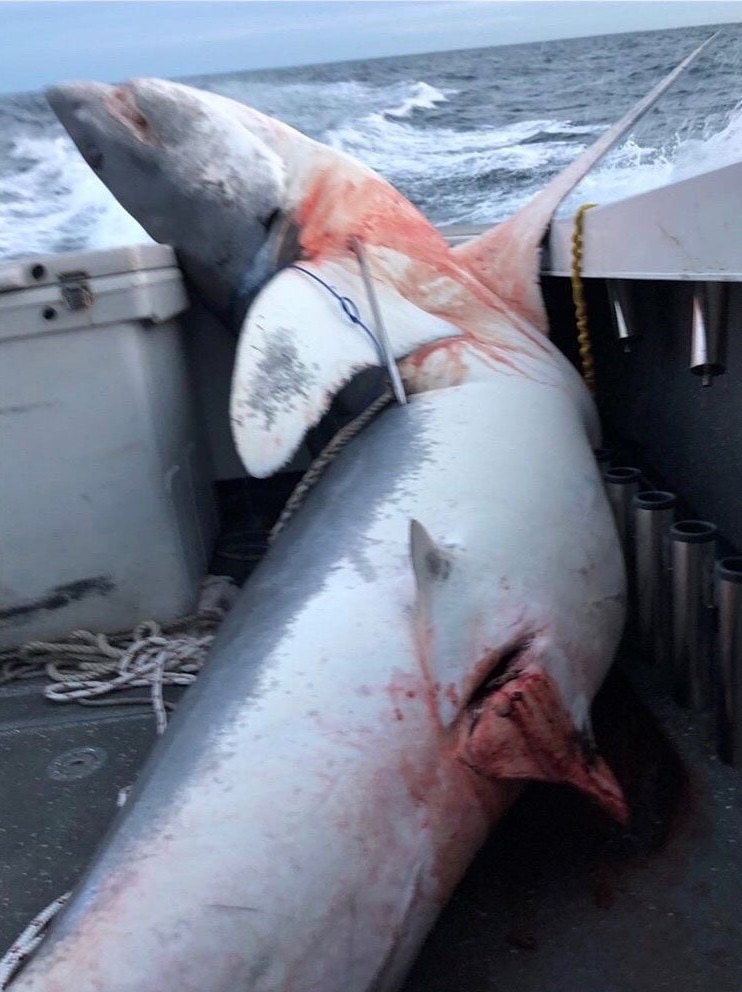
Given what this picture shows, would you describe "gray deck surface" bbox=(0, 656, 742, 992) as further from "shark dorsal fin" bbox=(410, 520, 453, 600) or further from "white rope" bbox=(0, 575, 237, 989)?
"shark dorsal fin" bbox=(410, 520, 453, 600)

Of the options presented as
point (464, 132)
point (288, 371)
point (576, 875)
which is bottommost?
point (576, 875)

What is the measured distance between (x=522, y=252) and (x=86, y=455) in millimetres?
1065

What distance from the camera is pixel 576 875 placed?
1354mm

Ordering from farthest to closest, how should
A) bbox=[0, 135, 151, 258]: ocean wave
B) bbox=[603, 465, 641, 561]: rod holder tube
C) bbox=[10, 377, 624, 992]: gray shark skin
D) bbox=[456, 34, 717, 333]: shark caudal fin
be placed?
bbox=[0, 135, 151, 258]: ocean wave < bbox=[456, 34, 717, 333]: shark caudal fin < bbox=[603, 465, 641, 561]: rod holder tube < bbox=[10, 377, 624, 992]: gray shark skin

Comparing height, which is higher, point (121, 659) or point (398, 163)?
point (398, 163)

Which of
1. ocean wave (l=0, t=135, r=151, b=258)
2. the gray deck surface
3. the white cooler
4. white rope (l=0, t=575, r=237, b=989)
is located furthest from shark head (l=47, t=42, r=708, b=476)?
ocean wave (l=0, t=135, r=151, b=258)

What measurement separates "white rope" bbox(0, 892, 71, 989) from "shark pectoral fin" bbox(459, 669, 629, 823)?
507 millimetres

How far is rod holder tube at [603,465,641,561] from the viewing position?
1747 mm

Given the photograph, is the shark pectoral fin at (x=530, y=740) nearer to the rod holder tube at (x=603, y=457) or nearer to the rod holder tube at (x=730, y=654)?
the rod holder tube at (x=730, y=654)

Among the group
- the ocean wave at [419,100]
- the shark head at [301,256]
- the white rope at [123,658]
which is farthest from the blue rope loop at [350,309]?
the ocean wave at [419,100]

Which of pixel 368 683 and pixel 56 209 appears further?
pixel 56 209

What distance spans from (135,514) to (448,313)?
79cm

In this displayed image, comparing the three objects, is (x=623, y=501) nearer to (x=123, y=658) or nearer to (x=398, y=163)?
(x=123, y=658)

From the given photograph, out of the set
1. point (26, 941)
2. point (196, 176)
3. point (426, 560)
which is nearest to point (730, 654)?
point (426, 560)
